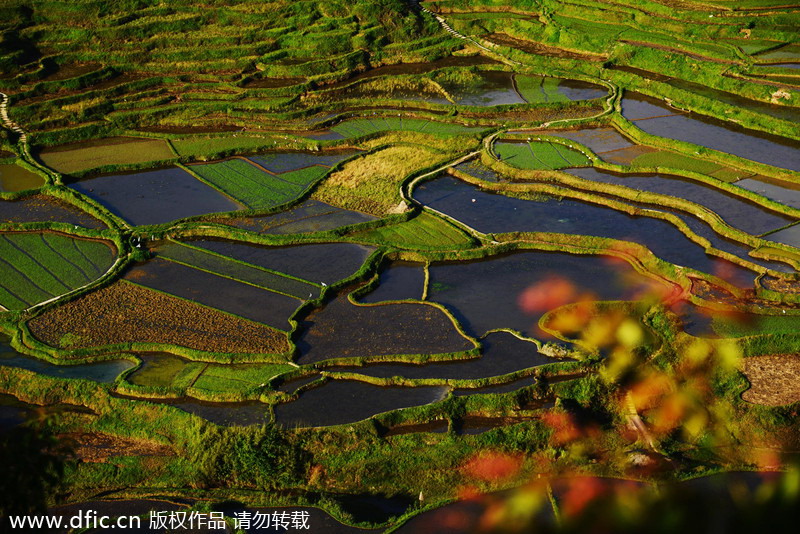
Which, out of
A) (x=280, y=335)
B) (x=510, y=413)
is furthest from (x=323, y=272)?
(x=510, y=413)

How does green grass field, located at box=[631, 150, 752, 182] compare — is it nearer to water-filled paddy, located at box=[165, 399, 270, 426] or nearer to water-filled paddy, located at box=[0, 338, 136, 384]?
water-filled paddy, located at box=[165, 399, 270, 426]

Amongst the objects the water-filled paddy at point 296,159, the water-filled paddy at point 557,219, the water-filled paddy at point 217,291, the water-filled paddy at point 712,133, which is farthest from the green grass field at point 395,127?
the water-filled paddy at point 217,291

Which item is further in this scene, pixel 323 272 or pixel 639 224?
pixel 639 224

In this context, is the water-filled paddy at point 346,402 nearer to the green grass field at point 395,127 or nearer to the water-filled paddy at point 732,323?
the water-filled paddy at point 732,323

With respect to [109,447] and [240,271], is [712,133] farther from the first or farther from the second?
[109,447]

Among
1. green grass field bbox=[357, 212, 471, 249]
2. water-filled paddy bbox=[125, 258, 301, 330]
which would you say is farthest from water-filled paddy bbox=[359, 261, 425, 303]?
water-filled paddy bbox=[125, 258, 301, 330]

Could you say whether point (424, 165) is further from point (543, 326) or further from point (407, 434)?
point (407, 434)
